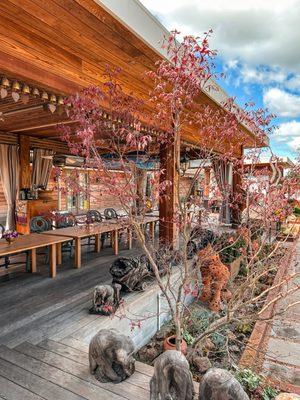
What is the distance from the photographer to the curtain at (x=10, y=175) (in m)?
6.55

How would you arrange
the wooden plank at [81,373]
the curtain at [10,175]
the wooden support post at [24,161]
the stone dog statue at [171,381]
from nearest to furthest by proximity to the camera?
the stone dog statue at [171,381], the wooden plank at [81,373], the curtain at [10,175], the wooden support post at [24,161]

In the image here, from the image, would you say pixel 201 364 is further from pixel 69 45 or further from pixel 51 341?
pixel 69 45

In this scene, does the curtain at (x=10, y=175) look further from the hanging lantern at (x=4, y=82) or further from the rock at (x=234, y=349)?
the rock at (x=234, y=349)

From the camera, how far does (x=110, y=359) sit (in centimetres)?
213

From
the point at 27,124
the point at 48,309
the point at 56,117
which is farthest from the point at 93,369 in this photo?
the point at 27,124

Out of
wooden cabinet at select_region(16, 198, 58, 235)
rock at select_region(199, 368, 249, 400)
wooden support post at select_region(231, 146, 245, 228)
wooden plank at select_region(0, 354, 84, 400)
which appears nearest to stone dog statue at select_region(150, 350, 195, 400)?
rock at select_region(199, 368, 249, 400)

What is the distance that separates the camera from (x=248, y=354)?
3.28m

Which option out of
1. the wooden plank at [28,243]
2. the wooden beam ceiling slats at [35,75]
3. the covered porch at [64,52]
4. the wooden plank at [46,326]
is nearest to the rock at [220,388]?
the wooden plank at [46,326]

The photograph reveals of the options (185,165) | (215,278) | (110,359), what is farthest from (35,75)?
(215,278)

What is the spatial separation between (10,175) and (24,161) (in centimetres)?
47

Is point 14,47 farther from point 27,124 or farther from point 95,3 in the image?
point 27,124

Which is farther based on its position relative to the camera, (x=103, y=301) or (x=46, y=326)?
(x=103, y=301)

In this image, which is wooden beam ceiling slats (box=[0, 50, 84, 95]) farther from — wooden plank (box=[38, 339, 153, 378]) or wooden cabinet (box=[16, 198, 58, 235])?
wooden cabinet (box=[16, 198, 58, 235])

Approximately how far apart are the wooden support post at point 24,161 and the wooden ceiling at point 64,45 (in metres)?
4.26
